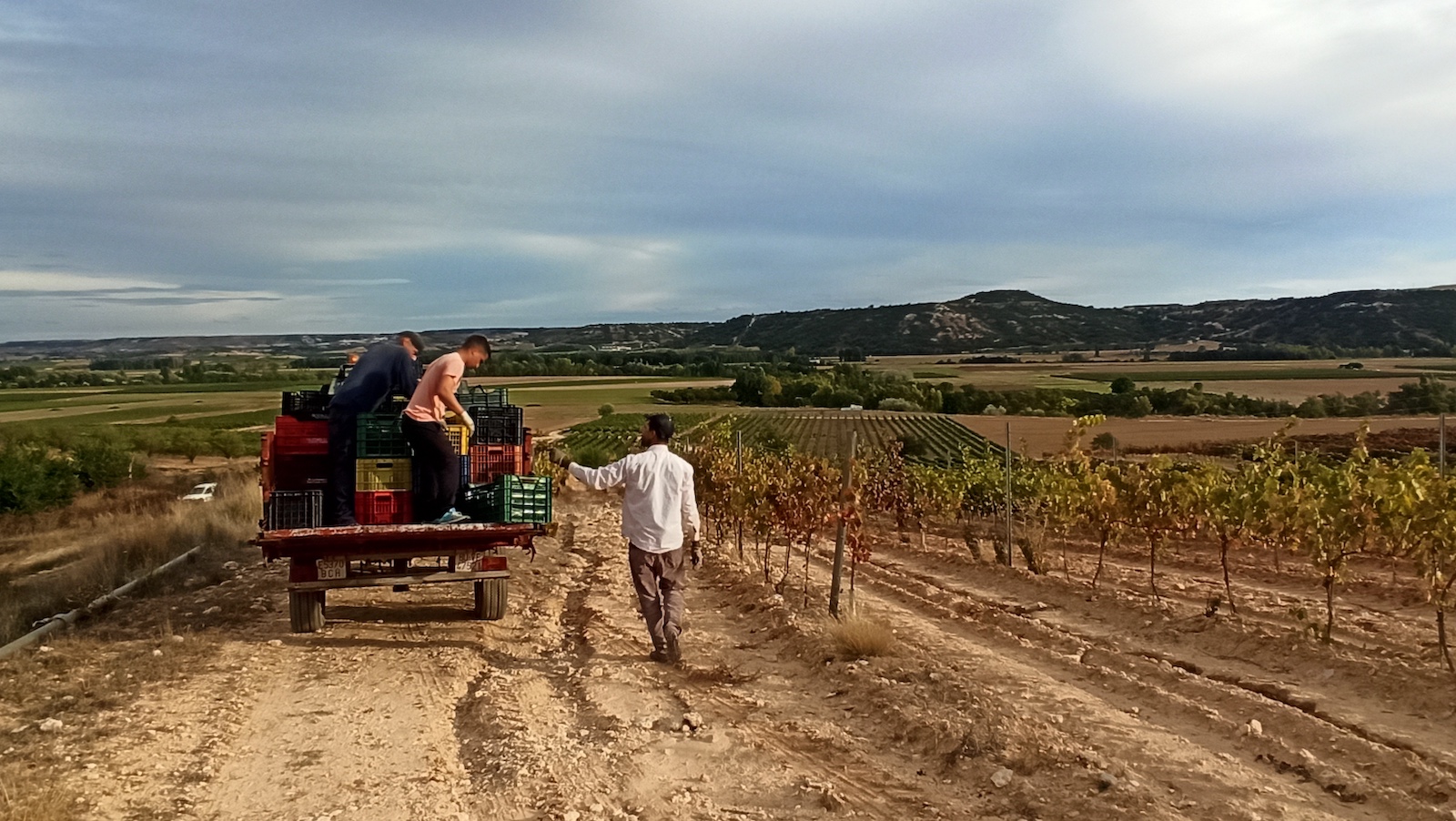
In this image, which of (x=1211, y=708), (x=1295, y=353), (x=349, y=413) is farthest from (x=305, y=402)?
(x=1295, y=353)

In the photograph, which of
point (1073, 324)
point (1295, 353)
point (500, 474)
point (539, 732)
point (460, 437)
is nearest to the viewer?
point (539, 732)

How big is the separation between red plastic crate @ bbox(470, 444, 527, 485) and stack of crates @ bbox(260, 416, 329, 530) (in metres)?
1.11

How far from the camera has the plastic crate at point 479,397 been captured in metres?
8.68

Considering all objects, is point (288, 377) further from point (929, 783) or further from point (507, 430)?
point (929, 783)

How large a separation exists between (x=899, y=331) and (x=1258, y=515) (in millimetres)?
122467

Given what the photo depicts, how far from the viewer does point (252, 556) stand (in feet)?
40.6

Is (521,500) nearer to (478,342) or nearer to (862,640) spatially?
(478,342)

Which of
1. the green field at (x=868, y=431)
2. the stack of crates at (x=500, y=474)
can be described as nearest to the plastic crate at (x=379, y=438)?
the stack of crates at (x=500, y=474)

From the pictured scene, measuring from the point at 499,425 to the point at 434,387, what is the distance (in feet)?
3.78

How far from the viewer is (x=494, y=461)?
322 inches

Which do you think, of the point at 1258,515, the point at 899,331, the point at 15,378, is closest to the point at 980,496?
the point at 1258,515

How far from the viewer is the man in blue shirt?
739 centimetres

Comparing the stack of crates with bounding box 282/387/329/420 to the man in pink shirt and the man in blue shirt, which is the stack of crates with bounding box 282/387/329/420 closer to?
the man in blue shirt

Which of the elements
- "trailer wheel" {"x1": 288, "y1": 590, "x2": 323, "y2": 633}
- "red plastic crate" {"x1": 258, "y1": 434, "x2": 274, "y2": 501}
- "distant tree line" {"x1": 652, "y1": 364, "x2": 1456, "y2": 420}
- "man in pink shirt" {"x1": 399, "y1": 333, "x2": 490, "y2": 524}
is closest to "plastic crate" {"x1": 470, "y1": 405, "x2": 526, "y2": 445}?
"man in pink shirt" {"x1": 399, "y1": 333, "x2": 490, "y2": 524}
